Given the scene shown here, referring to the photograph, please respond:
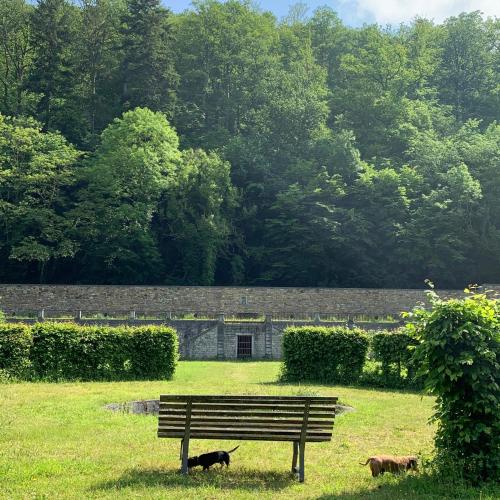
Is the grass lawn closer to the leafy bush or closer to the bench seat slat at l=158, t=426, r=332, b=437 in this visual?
the bench seat slat at l=158, t=426, r=332, b=437

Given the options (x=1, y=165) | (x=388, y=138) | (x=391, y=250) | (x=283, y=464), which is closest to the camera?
(x=283, y=464)

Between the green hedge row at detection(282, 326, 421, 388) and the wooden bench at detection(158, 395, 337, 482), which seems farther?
the green hedge row at detection(282, 326, 421, 388)

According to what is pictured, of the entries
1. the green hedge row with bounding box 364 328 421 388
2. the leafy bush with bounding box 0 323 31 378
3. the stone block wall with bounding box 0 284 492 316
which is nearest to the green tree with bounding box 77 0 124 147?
the stone block wall with bounding box 0 284 492 316

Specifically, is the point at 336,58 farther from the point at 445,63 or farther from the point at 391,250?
the point at 391,250

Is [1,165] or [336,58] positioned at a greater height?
[336,58]

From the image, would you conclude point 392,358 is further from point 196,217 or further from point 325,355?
point 196,217

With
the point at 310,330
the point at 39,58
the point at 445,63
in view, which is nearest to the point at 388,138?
the point at 445,63

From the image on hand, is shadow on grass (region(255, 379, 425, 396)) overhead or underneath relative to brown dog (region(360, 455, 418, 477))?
underneath

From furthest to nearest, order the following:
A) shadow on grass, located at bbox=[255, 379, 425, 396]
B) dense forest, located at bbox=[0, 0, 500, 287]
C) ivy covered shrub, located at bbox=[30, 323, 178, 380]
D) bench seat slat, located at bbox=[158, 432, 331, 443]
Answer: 1. dense forest, located at bbox=[0, 0, 500, 287]
2. ivy covered shrub, located at bbox=[30, 323, 178, 380]
3. shadow on grass, located at bbox=[255, 379, 425, 396]
4. bench seat slat, located at bbox=[158, 432, 331, 443]

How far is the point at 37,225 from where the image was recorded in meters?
48.8

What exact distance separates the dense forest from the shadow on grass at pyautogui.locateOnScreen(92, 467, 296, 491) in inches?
1615

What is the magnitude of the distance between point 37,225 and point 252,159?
17.7m

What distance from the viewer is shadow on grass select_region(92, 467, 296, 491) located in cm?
821

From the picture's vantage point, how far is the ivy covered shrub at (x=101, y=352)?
2125 centimetres
